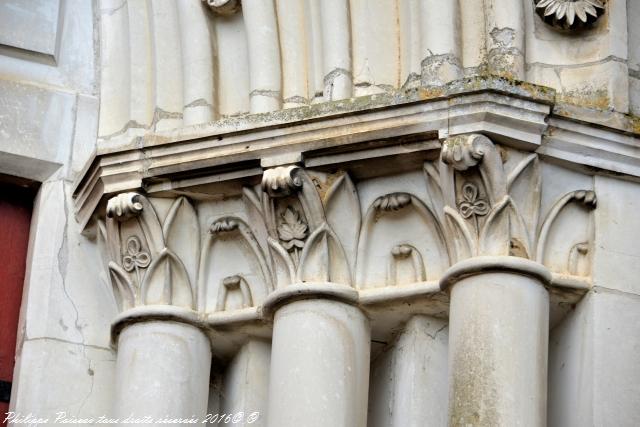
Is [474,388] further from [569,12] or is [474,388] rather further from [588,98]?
[569,12]

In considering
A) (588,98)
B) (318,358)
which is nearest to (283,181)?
(318,358)

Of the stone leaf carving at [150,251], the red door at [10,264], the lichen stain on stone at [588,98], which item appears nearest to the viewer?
A: the lichen stain on stone at [588,98]

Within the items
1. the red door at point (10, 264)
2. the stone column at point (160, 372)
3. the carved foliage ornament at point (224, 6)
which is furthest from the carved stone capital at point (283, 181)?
the red door at point (10, 264)

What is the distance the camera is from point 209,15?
6.09 meters

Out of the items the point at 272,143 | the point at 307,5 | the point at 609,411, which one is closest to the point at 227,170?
the point at 272,143

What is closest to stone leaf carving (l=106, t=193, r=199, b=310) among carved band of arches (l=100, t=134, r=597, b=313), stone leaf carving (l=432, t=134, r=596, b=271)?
carved band of arches (l=100, t=134, r=597, b=313)

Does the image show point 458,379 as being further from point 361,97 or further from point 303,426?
point 361,97

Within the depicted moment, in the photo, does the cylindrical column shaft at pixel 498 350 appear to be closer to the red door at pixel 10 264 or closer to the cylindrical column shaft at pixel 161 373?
the cylindrical column shaft at pixel 161 373

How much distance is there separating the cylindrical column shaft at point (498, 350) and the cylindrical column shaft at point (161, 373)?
0.83 metres

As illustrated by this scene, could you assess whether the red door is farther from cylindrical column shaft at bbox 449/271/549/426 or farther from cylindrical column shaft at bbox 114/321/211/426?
cylindrical column shaft at bbox 449/271/549/426

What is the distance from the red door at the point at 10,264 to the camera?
19.9ft

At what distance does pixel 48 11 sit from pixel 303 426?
1.83 m

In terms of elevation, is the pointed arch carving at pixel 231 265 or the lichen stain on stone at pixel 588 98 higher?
the lichen stain on stone at pixel 588 98

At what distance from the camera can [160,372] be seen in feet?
18.7
